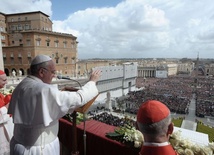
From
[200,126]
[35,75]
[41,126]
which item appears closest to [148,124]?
[41,126]

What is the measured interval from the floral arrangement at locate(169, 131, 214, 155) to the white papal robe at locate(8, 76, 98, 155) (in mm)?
1214

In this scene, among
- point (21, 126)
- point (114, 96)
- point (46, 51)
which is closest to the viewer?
point (21, 126)

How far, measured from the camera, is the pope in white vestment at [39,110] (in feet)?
5.29

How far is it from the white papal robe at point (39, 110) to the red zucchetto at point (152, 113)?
1.70ft

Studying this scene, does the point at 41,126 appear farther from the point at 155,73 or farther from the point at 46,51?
the point at 155,73

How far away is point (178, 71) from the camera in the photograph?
11869 centimetres

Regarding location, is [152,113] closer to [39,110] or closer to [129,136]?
[39,110]

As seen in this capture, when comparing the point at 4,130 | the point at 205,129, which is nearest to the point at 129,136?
the point at 4,130

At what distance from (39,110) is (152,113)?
0.99m

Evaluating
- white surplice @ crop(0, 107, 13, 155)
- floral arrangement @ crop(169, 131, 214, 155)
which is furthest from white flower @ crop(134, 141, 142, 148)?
white surplice @ crop(0, 107, 13, 155)

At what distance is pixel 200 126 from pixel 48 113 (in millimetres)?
21390

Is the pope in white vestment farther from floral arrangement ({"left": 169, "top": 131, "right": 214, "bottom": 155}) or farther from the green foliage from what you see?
the green foliage

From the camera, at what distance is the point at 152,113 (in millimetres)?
1406

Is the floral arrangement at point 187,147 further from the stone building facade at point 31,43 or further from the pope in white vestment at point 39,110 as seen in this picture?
the stone building facade at point 31,43
